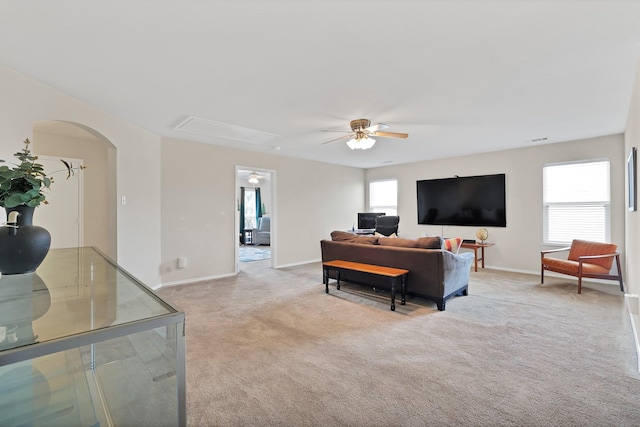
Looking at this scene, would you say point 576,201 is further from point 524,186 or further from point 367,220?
point 367,220

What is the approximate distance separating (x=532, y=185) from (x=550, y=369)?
171 inches

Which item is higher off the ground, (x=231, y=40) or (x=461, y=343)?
(x=231, y=40)

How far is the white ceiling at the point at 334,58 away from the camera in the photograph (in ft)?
5.82

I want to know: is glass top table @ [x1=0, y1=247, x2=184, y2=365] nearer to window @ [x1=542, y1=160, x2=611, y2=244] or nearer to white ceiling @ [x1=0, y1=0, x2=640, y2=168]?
white ceiling @ [x1=0, y1=0, x2=640, y2=168]

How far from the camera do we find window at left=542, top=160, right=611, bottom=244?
483cm

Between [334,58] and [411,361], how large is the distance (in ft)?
8.20

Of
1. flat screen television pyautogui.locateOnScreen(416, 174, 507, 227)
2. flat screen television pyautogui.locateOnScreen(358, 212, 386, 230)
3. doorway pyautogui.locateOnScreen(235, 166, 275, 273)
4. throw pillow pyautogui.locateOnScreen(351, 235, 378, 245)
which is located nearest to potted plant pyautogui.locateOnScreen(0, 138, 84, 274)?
throw pillow pyautogui.locateOnScreen(351, 235, 378, 245)

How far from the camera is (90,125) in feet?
11.0

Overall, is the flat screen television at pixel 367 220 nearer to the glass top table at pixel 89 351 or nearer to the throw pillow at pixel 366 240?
the throw pillow at pixel 366 240

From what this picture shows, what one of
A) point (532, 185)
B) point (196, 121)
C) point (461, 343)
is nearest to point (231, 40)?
point (196, 121)

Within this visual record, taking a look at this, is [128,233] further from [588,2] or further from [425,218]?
[425,218]

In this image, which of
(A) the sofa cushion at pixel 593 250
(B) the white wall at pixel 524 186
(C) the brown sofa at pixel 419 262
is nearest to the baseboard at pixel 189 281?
(C) the brown sofa at pixel 419 262

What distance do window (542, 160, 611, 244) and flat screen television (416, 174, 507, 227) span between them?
2.43ft

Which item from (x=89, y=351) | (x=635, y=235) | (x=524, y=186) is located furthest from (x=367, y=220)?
(x=89, y=351)
